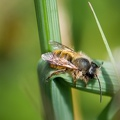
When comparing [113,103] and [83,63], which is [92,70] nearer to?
[83,63]

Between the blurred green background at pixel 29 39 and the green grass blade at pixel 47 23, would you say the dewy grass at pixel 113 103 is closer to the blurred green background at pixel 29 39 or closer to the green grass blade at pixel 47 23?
the green grass blade at pixel 47 23

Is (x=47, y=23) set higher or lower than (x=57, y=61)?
higher

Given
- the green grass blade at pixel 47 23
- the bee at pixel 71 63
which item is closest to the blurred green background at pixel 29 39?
the bee at pixel 71 63

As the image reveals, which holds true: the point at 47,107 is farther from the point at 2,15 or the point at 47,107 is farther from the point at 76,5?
the point at 2,15

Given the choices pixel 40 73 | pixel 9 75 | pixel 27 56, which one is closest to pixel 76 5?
pixel 27 56

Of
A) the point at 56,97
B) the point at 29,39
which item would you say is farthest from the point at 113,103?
the point at 29,39
